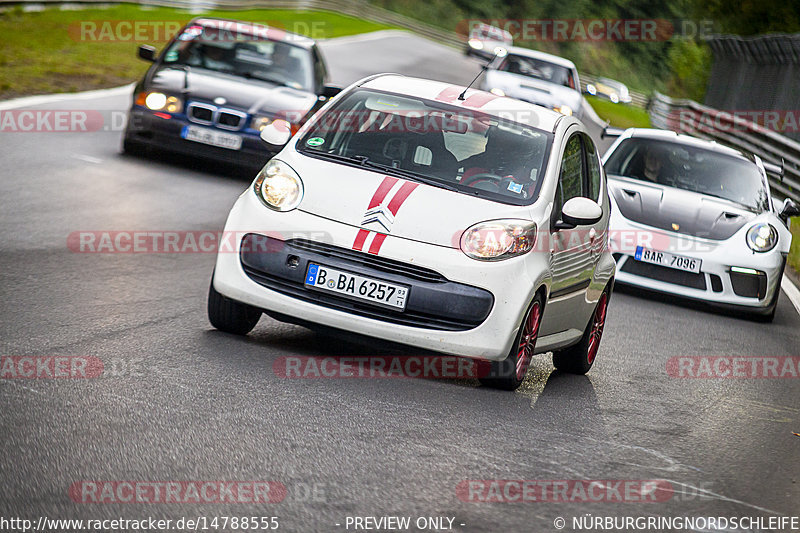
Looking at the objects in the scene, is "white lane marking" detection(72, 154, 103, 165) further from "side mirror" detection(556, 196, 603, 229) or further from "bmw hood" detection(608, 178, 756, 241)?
"side mirror" detection(556, 196, 603, 229)

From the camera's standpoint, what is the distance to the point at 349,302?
655 centimetres

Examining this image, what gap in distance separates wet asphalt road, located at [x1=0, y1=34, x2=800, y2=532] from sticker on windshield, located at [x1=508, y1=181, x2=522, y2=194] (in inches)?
43.3

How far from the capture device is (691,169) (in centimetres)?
1305

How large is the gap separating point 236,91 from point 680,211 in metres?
5.29

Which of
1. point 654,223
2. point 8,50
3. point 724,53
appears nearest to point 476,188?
point 654,223

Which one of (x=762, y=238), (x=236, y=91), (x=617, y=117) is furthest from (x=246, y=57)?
(x=617, y=117)

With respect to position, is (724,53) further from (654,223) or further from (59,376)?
(59,376)

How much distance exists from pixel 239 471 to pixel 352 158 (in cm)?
289

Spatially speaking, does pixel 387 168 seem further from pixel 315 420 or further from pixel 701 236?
pixel 701 236

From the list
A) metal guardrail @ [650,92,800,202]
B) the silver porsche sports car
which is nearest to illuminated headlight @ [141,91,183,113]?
the silver porsche sports car

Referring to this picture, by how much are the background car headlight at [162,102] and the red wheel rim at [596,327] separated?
7109 millimetres

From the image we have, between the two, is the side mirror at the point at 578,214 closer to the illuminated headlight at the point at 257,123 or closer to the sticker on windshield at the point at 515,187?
the sticker on windshield at the point at 515,187

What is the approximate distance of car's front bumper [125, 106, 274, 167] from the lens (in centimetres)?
1416

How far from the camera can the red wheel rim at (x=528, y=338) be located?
6.82m
